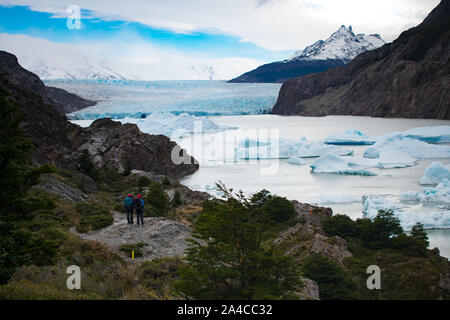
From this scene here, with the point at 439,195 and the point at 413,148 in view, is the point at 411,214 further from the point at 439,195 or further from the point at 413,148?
the point at 413,148

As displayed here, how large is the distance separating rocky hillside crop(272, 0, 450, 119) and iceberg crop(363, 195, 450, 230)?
6184 centimetres

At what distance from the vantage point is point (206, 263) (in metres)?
5.87

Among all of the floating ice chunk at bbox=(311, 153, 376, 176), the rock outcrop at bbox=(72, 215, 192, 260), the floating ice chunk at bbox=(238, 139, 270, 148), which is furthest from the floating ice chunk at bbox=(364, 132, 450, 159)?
the rock outcrop at bbox=(72, 215, 192, 260)

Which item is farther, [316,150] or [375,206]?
[316,150]

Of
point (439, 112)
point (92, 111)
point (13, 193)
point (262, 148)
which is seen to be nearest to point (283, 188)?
point (262, 148)

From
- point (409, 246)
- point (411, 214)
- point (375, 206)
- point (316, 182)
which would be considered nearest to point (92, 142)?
point (316, 182)

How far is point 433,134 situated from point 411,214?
31.5 meters

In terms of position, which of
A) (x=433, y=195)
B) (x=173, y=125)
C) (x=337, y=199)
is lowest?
(x=337, y=199)

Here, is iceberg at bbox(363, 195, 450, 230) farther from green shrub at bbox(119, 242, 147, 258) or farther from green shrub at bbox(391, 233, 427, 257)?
green shrub at bbox(119, 242, 147, 258)

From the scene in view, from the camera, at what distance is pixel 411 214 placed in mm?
17688

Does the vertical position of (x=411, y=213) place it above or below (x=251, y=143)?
below

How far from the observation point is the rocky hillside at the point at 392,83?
78.4 m

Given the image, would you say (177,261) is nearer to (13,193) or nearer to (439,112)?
(13,193)

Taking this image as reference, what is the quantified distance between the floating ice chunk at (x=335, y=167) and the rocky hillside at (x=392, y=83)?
51026 millimetres
